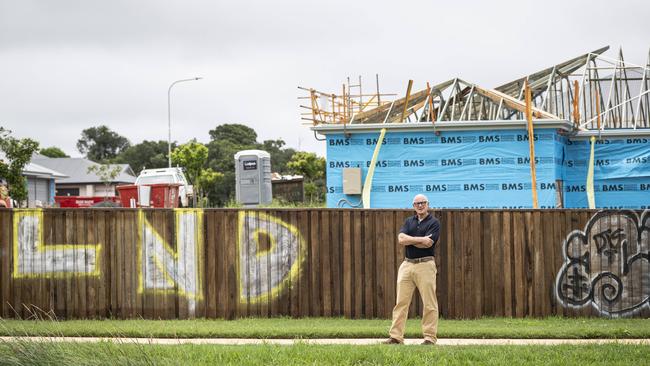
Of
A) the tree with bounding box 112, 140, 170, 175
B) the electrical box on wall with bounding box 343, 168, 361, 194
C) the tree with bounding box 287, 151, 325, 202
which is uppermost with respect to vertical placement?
the tree with bounding box 112, 140, 170, 175

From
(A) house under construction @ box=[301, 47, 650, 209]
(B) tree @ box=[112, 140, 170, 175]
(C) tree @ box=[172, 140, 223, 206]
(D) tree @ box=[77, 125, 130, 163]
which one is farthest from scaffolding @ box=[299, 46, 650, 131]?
(D) tree @ box=[77, 125, 130, 163]

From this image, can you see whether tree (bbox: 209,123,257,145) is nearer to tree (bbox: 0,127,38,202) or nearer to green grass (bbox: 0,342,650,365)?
tree (bbox: 0,127,38,202)

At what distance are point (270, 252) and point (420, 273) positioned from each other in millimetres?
4022

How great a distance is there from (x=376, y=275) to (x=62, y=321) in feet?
17.6

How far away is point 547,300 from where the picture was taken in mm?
15258

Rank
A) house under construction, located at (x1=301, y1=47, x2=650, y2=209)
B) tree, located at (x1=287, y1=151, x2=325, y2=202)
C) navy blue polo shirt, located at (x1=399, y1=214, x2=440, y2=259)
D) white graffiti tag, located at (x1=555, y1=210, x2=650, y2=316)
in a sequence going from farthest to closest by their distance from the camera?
tree, located at (x1=287, y1=151, x2=325, y2=202) < house under construction, located at (x1=301, y1=47, x2=650, y2=209) < white graffiti tag, located at (x1=555, y1=210, x2=650, y2=316) < navy blue polo shirt, located at (x1=399, y1=214, x2=440, y2=259)

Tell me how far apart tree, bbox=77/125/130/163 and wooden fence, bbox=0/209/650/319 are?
11401 centimetres

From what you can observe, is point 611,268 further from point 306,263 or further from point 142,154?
point 142,154

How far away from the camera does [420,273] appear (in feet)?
39.4

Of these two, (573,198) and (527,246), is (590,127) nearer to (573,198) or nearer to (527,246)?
(573,198)

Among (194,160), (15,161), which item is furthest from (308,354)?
(194,160)

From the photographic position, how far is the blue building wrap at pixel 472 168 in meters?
28.2

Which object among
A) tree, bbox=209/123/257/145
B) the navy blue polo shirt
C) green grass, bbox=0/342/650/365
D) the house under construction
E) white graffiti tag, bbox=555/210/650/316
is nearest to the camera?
green grass, bbox=0/342/650/365

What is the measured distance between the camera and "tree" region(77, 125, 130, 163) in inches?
5015
